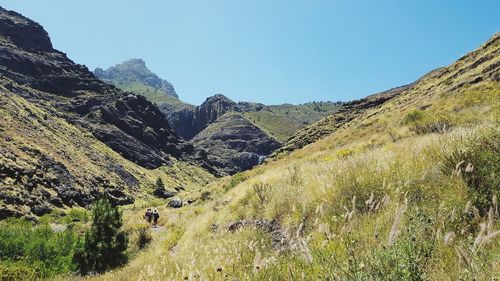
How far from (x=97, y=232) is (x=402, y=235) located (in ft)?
67.4

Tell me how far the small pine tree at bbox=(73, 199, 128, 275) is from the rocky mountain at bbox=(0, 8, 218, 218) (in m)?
46.7

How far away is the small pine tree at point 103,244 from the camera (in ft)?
68.4

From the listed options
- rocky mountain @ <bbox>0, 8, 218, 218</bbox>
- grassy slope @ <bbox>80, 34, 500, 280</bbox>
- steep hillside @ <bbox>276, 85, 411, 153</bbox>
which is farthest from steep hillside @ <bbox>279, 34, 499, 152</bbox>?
rocky mountain @ <bbox>0, 8, 218, 218</bbox>

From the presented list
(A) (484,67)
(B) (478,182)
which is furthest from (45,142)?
(B) (478,182)

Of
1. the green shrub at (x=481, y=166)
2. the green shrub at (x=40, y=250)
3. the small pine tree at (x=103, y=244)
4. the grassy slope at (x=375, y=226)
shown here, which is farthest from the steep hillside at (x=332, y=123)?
the green shrub at (x=481, y=166)

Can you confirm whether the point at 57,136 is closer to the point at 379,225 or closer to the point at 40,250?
the point at 40,250

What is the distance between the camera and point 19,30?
190875mm

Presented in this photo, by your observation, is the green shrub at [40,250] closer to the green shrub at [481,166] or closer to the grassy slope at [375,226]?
the grassy slope at [375,226]

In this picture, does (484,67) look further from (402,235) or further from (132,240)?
(402,235)

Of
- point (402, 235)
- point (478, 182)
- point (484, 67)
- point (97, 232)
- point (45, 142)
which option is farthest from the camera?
point (45, 142)

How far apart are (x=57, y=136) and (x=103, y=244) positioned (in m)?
104

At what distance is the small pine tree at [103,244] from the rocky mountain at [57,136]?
153 feet

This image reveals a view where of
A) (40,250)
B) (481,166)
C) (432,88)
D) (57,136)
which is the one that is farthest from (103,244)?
(57,136)

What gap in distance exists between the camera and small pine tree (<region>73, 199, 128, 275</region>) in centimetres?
2086
